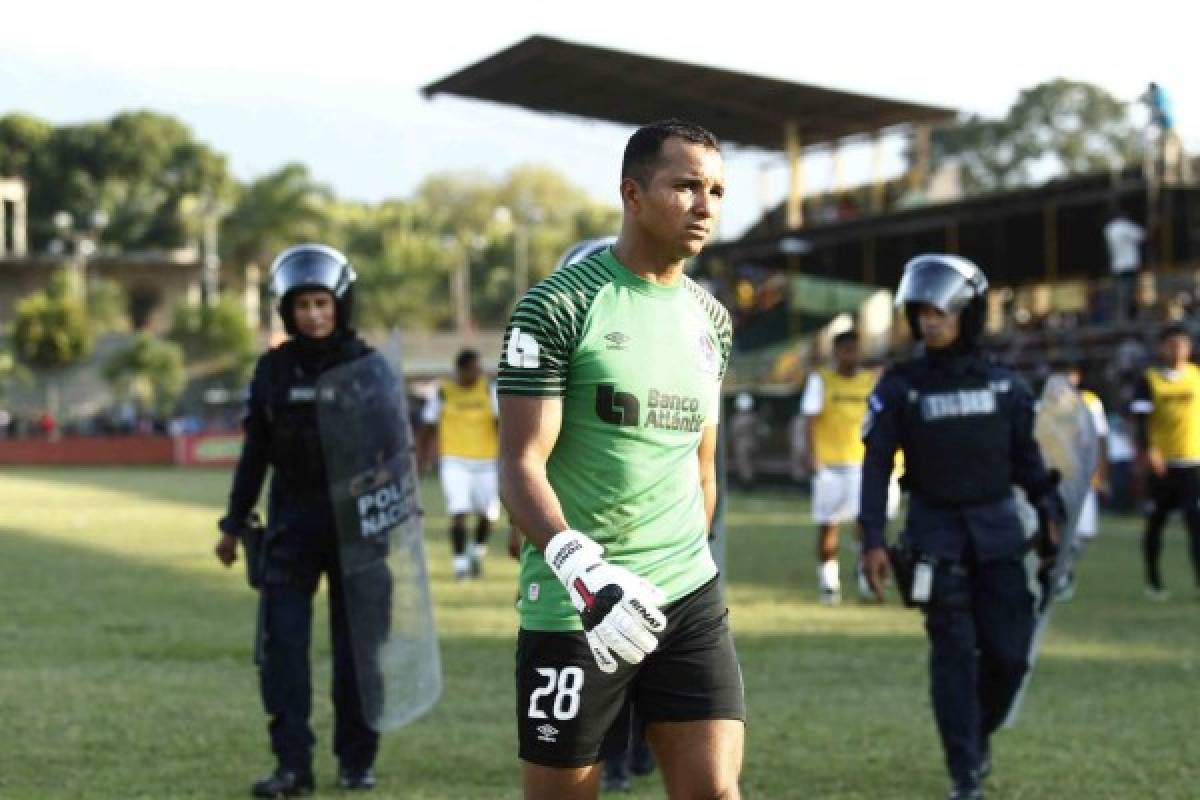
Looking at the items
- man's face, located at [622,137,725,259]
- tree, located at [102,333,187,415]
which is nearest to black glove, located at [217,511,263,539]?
man's face, located at [622,137,725,259]

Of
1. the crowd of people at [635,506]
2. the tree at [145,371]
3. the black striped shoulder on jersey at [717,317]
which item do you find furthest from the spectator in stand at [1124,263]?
the tree at [145,371]

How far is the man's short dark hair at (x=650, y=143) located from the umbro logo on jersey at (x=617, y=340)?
14.5 inches

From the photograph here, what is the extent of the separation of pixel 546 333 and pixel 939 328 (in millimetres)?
3361

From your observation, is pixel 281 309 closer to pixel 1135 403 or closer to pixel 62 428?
pixel 1135 403

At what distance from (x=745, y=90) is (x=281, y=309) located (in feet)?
120

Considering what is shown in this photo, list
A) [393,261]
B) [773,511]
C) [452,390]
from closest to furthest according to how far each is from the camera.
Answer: [452,390] < [773,511] < [393,261]

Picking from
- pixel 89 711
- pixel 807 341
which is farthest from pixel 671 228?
pixel 807 341

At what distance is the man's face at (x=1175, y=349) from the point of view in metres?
15.6

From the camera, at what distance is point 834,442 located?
16641 millimetres

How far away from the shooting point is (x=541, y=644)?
473 centimetres

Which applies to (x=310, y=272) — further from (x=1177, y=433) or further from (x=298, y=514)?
(x=1177, y=433)

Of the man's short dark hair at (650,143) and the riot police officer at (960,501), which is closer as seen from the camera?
the man's short dark hair at (650,143)

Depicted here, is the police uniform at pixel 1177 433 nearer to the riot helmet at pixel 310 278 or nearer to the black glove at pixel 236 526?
the riot helmet at pixel 310 278

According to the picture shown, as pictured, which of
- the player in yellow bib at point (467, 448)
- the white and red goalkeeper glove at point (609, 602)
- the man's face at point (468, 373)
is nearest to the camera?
the white and red goalkeeper glove at point (609, 602)
